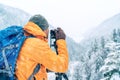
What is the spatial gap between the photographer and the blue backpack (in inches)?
3.1

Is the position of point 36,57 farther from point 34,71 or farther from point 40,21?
point 40,21

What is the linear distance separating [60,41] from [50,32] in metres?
0.31

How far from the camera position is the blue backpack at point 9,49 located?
577 cm

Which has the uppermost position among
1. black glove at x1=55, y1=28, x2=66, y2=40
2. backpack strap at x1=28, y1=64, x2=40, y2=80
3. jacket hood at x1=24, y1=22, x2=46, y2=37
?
jacket hood at x1=24, y1=22, x2=46, y2=37

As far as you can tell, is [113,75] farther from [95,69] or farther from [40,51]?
[95,69]

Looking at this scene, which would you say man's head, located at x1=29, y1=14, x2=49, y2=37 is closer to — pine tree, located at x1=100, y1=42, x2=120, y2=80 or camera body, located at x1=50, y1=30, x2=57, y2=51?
camera body, located at x1=50, y1=30, x2=57, y2=51

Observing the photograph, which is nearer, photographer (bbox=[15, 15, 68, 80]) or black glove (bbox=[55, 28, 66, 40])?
photographer (bbox=[15, 15, 68, 80])

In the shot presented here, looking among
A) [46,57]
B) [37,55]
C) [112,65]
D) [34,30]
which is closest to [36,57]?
[37,55]

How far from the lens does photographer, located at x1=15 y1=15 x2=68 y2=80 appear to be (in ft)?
19.1

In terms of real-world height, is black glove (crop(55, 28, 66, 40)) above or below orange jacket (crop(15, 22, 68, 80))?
above

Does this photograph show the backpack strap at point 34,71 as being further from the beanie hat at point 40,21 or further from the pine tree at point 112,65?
the pine tree at point 112,65

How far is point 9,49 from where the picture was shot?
19.2 ft

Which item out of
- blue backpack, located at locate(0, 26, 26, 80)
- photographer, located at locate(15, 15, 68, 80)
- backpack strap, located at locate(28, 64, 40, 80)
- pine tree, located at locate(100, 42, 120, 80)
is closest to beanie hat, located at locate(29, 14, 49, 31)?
photographer, located at locate(15, 15, 68, 80)

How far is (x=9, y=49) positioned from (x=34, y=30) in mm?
447
